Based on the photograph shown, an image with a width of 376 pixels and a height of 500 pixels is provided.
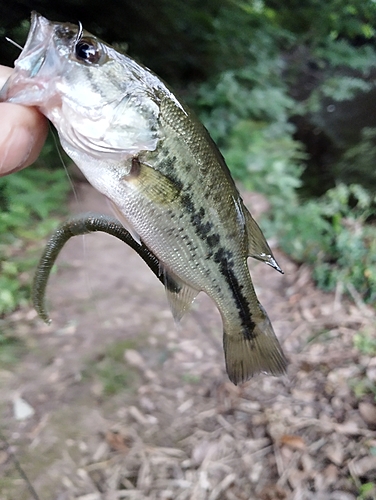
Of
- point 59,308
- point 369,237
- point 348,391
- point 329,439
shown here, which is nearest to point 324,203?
point 369,237

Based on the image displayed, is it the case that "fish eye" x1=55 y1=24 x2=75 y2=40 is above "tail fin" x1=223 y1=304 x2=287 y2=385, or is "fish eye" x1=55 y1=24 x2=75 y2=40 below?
above

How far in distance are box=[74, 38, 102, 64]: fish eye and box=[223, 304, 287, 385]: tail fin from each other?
768 millimetres

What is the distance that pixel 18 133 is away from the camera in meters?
0.86

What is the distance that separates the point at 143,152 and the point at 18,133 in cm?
27

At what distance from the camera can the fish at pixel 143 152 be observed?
0.88 m

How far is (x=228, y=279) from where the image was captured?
1.07 m

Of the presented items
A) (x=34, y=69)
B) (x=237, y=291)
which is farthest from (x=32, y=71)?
(x=237, y=291)

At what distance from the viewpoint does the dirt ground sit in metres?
2.01

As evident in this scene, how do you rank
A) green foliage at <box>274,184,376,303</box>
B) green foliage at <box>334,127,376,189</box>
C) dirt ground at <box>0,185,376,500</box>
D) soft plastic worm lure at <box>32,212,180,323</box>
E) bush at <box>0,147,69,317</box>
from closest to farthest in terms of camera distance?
1. soft plastic worm lure at <box>32,212,180,323</box>
2. dirt ground at <box>0,185,376,500</box>
3. bush at <box>0,147,69,317</box>
4. green foliage at <box>274,184,376,303</box>
5. green foliage at <box>334,127,376,189</box>

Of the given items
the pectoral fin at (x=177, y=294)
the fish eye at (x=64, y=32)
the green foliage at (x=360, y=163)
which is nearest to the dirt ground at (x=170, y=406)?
the pectoral fin at (x=177, y=294)

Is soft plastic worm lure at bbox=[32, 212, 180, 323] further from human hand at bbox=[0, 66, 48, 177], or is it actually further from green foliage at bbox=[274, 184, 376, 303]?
green foliage at bbox=[274, 184, 376, 303]

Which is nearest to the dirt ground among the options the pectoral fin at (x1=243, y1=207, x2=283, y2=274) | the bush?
the bush

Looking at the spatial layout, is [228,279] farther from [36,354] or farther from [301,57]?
[301,57]

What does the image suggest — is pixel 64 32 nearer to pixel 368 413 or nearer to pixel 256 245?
pixel 256 245
